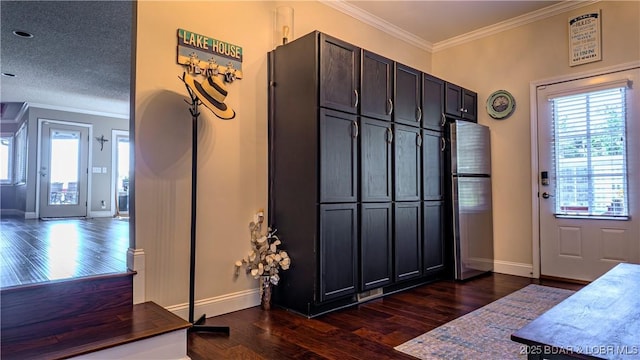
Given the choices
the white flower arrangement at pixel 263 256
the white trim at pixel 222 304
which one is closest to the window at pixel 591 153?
the white flower arrangement at pixel 263 256

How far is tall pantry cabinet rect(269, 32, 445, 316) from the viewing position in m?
2.75

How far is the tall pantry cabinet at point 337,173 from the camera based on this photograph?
275cm

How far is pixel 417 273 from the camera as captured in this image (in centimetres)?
352

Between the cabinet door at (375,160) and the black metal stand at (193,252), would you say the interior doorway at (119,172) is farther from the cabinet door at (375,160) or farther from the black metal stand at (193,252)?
the cabinet door at (375,160)

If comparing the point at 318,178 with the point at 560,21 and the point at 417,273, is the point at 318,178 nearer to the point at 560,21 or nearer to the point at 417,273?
the point at 417,273

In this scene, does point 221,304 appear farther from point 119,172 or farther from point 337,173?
point 119,172

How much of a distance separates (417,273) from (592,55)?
2713 millimetres

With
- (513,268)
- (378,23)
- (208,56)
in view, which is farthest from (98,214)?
(513,268)

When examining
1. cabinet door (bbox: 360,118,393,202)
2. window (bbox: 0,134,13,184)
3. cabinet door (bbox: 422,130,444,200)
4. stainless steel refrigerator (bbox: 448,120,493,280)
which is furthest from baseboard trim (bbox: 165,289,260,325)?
window (bbox: 0,134,13,184)

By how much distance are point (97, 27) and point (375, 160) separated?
132 inches

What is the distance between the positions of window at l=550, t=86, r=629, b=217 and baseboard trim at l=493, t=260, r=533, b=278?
2.18 feet

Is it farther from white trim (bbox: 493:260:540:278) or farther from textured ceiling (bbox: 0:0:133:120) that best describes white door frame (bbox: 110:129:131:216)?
white trim (bbox: 493:260:540:278)

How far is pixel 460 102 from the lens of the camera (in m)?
4.20

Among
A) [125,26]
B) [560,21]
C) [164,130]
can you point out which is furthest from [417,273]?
[125,26]
